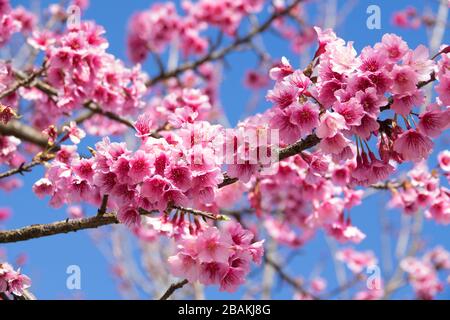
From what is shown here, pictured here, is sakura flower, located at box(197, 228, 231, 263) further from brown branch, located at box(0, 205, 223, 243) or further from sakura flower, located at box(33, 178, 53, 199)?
sakura flower, located at box(33, 178, 53, 199)

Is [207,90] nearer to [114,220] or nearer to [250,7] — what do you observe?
[250,7]

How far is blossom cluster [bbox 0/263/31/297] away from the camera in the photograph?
2398 mm

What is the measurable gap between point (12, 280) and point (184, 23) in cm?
522

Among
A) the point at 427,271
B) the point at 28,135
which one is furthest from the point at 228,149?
the point at 427,271

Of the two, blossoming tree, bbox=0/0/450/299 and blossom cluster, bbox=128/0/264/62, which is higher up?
blossom cluster, bbox=128/0/264/62

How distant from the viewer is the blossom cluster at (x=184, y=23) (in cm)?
661

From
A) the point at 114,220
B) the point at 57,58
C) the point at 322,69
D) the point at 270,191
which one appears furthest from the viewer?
the point at 270,191

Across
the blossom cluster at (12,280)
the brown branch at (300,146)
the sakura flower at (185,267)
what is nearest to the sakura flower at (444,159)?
the brown branch at (300,146)

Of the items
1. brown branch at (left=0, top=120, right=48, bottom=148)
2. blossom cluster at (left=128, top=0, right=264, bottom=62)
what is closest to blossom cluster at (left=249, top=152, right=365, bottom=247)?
brown branch at (left=0, top=120, right=48, bottom=148)

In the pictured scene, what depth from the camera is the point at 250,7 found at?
276 inches

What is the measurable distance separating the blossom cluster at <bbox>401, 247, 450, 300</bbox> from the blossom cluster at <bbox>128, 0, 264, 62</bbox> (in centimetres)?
483

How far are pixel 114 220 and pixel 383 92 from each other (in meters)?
1.40

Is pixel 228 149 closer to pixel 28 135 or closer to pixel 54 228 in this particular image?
pixel 54 228
